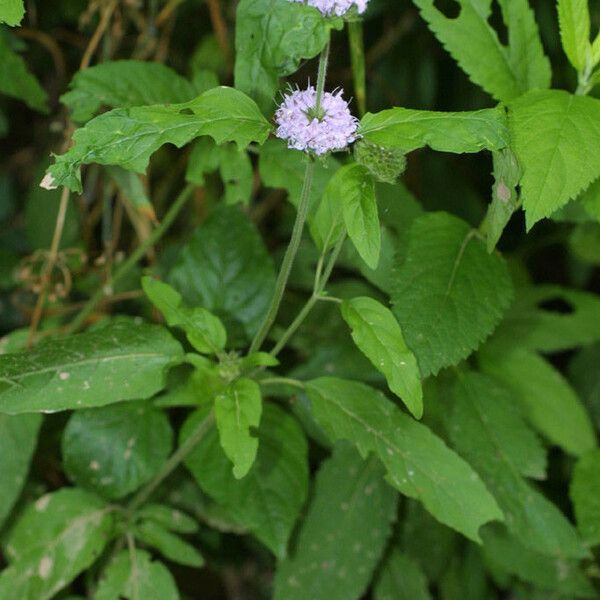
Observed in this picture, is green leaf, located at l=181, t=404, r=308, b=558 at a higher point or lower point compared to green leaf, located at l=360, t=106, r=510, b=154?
lower

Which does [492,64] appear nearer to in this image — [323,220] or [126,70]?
[323,220]

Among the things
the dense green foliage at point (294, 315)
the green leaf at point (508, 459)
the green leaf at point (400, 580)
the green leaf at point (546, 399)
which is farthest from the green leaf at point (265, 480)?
the green leaf at point (546, 399)

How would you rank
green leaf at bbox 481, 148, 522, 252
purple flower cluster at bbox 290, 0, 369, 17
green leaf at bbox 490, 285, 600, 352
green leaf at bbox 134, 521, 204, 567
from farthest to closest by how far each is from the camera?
green leaf at bbox 490, 285, 600, 352 → green leaf at bbox 134, 521, 204, 567 → green leaf at bbox 481, 148, 522, 252 → purple flower cluster at bbox 290, 0, 369, 17

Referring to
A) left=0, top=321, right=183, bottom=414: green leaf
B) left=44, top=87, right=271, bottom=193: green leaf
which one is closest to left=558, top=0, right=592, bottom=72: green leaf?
left=44, top=87, right=271, bottom=193: green leaf

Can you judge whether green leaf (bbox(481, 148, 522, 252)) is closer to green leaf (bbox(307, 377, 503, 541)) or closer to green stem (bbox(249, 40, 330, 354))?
green stem (bbox(249, 40, 330, 354))

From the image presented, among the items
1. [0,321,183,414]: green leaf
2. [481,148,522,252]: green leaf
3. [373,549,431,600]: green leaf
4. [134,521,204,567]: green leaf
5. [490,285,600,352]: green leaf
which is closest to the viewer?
[481,148,522,252]: green leaf

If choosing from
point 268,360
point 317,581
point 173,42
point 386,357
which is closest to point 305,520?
point 317,581

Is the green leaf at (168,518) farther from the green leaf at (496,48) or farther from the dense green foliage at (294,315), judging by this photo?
the green leaf at (496,48)
